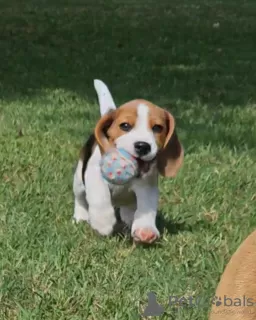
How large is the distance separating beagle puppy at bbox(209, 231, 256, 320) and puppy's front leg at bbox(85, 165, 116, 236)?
3.90ft

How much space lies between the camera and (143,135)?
11.3ft

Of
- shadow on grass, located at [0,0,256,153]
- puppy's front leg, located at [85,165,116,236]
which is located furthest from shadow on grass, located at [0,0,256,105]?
puppy's front leg, located at [85,165,116,236]

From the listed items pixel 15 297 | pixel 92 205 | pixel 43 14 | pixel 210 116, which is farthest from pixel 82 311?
pixel 43 14

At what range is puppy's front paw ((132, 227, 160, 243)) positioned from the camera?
350cm

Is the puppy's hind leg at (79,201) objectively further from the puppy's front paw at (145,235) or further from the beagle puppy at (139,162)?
the puppy's front paw at (145,235)

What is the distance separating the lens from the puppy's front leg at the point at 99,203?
3580mm

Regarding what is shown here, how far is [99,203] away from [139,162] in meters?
0.27

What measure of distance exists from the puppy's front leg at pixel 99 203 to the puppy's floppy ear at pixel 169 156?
0.27 m

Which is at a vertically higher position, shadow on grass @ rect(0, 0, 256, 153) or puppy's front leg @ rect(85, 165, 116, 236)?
puppy's front leg @ rect(85, 165, 116, 236)

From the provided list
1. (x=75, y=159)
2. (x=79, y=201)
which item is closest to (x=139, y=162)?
(x=79, y=201)

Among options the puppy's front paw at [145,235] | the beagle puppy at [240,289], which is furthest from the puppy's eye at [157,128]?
the beagle puppy at [240,289]

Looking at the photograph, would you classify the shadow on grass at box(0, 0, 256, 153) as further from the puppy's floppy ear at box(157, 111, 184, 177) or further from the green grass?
the puppy's floppy ear at box(157, 111, 184, 177)

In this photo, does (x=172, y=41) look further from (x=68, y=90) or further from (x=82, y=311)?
(x=82, y=311)

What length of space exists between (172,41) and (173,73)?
3.16m
